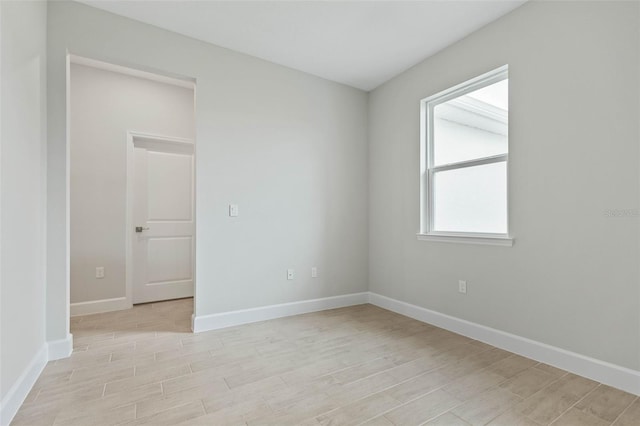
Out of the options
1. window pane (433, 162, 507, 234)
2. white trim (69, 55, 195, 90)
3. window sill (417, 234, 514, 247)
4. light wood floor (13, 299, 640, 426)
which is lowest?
light wood floor (13, 299, 640, 426)

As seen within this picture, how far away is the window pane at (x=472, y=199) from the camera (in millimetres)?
2627

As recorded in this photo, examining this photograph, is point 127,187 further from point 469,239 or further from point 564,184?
point 564,184

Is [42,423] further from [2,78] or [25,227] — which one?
[2,78]

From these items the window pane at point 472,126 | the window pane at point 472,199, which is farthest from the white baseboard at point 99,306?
the window pane at point 472,126

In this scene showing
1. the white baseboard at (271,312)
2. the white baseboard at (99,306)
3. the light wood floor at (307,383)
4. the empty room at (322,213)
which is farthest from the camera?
the white baseboard at (99,306)

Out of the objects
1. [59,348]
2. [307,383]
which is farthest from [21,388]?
[307,383]

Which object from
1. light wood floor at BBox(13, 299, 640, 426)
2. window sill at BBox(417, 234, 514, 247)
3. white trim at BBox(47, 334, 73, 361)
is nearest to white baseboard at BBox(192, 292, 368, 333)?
light wood floor at BBox(13, 299, 640, 426)

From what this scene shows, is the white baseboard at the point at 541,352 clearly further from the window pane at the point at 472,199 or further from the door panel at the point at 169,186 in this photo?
the door panel at the point at 169,186

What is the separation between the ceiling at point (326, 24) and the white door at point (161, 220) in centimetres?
176

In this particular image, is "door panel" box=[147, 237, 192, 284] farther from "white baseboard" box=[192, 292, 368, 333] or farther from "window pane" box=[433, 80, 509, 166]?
"window pane" box=[433, 80, 509, 166]

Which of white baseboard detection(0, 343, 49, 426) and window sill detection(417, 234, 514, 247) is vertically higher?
window sill detection(417, 234, 514, 247)

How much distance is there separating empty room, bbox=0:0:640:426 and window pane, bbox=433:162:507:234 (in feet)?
0.07

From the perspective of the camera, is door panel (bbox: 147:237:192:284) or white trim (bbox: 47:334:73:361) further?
door panel (bbox: 147:237:192:284)

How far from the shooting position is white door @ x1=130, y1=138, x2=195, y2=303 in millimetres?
3914
